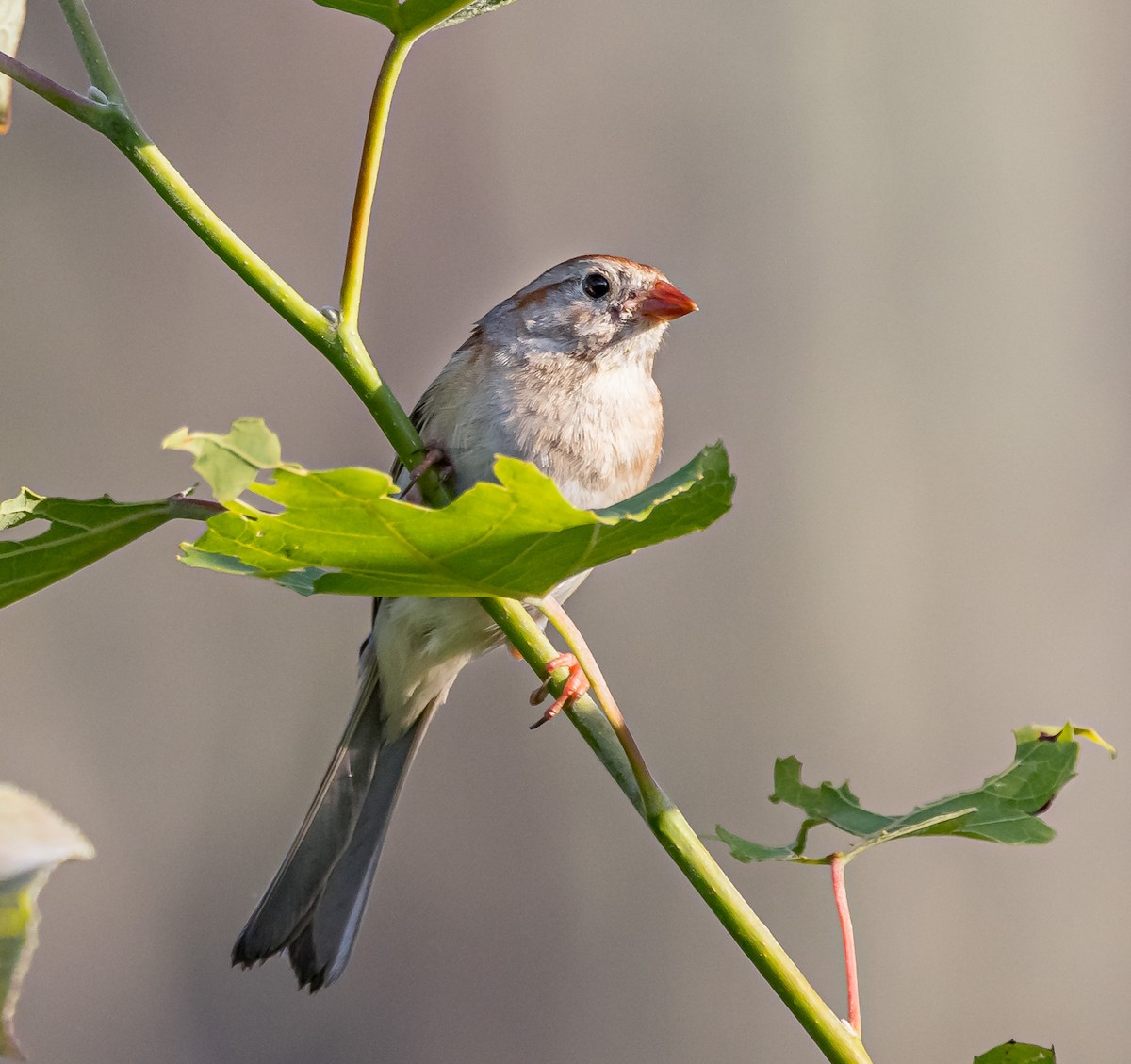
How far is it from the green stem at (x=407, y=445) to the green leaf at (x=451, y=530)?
0.31 feet

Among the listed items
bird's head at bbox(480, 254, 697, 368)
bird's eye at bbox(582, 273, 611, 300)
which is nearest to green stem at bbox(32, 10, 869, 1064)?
bird's head at bbox(480, 254, 697, 368)

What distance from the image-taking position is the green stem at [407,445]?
2.66 feet

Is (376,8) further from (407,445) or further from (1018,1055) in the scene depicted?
(1018,1055)

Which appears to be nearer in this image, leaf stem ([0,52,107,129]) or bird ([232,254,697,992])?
leaf stem ([0,52,107,129])

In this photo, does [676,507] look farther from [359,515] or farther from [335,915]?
[335,915]

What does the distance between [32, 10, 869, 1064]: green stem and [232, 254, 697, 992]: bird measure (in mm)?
789

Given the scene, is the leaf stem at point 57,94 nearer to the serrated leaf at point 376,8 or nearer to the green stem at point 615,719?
the serrated leaf at point 376,8

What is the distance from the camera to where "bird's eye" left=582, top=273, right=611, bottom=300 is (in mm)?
2277

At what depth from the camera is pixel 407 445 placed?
913 millimetres

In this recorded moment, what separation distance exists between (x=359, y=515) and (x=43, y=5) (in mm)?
4171

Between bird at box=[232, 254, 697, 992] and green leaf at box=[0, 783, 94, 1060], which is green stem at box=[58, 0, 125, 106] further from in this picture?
bird at box=[232, 254, 697, 992]

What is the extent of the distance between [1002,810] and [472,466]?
1011 millimetres

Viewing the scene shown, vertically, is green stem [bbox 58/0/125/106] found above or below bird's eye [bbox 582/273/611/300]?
below

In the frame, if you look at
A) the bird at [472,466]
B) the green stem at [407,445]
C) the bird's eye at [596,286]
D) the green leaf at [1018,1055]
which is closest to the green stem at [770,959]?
the green stem at [407,445]
